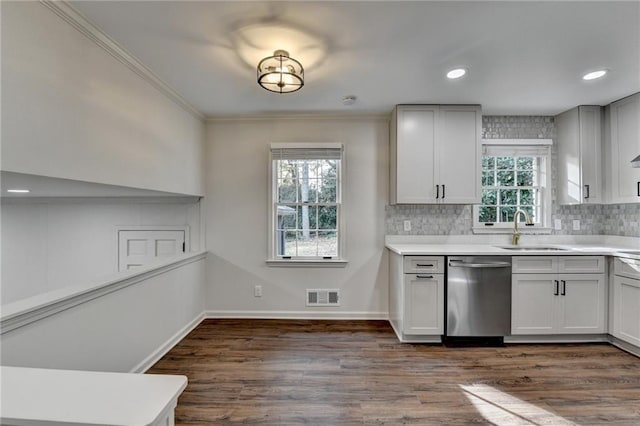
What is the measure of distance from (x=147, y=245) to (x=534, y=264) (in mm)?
4245

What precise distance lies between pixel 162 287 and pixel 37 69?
1.89 metres

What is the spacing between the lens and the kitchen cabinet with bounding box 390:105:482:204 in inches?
127

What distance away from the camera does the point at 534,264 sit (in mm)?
2908

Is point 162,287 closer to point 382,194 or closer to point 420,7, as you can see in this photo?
point 382,194

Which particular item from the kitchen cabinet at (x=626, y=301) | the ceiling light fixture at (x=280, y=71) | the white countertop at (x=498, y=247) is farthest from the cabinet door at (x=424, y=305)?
the ceiling light fixture at (x=280, y=71)

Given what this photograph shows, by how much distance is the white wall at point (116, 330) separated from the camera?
5.05 feet

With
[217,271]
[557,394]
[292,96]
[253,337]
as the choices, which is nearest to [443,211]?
[557,394]

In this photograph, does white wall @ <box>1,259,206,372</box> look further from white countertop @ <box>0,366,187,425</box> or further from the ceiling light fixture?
the ceiling light fixture

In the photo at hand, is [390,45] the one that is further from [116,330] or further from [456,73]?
[116,330]

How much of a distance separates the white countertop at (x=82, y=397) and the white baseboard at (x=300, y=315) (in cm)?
290

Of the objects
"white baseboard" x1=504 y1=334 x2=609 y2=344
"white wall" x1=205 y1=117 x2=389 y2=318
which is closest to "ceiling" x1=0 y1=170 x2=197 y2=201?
"white wall" x1=205 y1=117 x2=389 y2=318

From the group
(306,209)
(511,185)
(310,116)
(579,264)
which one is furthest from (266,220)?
(579,264)

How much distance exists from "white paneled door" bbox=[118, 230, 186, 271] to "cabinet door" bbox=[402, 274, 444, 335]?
264cm

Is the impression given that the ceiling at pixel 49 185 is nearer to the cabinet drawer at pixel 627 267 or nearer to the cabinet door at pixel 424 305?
the cabinet door at pixel 424 305
